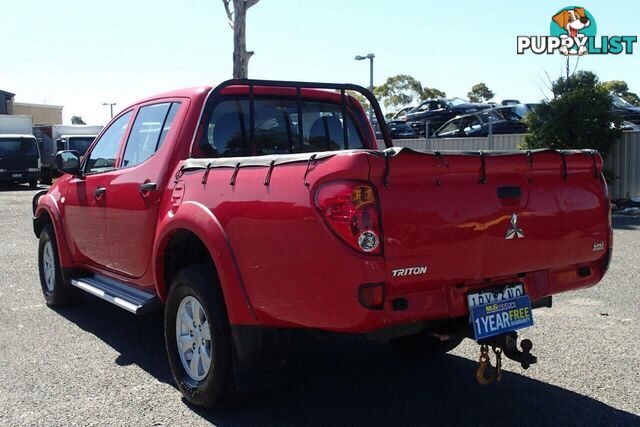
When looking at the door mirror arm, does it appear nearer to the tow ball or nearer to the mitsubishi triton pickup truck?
the mitsubishi triton pickup truck

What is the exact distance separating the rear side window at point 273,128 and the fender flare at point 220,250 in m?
0.71

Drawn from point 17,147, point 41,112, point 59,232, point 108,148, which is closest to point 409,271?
point 108,148

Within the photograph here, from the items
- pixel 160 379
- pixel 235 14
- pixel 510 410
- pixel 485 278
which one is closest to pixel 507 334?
pixel 485 278

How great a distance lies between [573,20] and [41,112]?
51782 mm

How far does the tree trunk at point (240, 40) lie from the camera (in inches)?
737

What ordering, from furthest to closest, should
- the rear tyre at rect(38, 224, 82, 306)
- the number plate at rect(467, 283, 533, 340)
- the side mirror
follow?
the rear tyre at rect(38, 224, 82, 306) → the side mirror → the number plate at rect(467, 283, 533, 340)

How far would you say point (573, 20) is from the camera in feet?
65.6

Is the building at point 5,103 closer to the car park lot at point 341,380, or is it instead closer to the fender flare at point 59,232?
the fender flare at point 59,232

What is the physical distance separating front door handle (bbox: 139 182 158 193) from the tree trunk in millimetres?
14447

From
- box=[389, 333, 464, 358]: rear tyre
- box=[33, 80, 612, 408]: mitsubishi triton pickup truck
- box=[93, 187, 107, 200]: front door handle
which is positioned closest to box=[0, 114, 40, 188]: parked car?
box=[93, 187, 107, 200]: front door handle

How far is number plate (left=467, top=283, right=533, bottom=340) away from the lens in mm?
3482

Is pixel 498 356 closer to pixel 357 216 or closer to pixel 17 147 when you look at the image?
pixel 357 216

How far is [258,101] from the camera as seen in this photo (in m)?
5.03

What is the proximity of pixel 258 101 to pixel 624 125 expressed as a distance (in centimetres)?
1300
